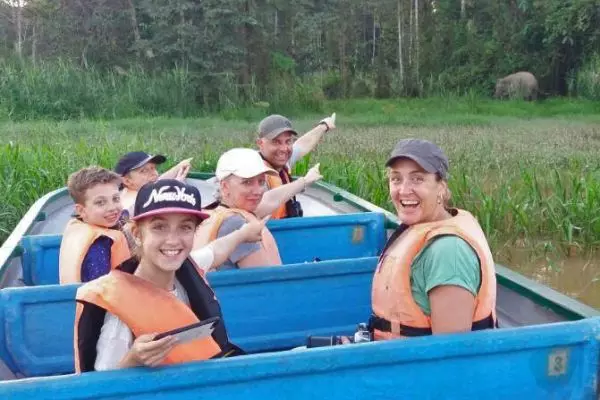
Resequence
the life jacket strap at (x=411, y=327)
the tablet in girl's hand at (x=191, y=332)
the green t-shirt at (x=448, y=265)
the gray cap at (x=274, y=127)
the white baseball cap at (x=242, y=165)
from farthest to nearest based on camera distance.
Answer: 1. the gray cap at (x=274, y=127)
2. the white baseball cap at (x=242, y=165)
3. the life jacket strap at (x=411, y=327)
4. the green t-shirt at (x=448, y=265)
5. the tablet in girl's hand at (x=191, y=332)

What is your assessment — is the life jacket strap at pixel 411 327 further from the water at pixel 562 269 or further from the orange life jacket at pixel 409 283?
the water at pixel 562 269

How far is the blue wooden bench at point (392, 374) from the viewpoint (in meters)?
1.71

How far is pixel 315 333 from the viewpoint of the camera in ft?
9.84

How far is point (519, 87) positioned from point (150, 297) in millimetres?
17384

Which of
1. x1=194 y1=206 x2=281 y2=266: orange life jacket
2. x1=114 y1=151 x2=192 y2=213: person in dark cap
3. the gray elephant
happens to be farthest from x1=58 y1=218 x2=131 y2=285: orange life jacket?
the gray elephant

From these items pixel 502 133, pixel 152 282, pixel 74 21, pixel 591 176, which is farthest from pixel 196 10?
pixel 152 282

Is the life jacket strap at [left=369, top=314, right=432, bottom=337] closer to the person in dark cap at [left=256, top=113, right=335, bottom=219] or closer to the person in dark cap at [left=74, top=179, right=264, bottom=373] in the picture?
the person in dark cap at [left=74, top=179, right=264, bottom=373]

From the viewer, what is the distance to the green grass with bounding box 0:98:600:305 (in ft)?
17.4

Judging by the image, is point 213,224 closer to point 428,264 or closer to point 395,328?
point 395,328

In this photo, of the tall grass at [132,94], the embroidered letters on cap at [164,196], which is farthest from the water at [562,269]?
the tall grass at [132,94]

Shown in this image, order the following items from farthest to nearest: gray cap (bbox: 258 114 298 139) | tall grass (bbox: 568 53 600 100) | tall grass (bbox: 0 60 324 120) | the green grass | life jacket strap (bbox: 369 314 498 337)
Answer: tall grass (bbox: 568 53 600 100) → tall grass (bbox: 0 60 324 120) → the green grass → gray cap (bbox: 258 114 298 139) → life jacket strap (bbox: 369 314 498 337)

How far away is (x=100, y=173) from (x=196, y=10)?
14807mm

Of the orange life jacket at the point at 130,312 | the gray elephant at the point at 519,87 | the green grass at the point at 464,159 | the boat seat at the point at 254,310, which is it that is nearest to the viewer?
the orange life jacket at the point at 130,312

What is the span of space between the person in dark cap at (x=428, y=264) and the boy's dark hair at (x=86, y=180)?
4.25ft
